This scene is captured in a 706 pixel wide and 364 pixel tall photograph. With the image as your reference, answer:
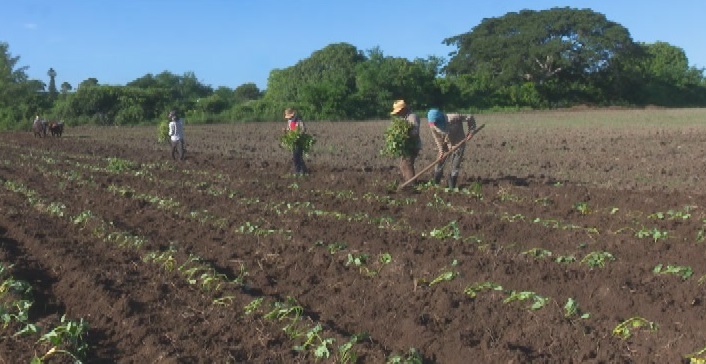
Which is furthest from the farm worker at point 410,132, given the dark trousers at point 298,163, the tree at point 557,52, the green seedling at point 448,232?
the tree at point 557,52

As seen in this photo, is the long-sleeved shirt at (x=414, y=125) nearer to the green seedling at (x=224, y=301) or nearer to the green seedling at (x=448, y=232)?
the green seedling at (x=448, y=232)

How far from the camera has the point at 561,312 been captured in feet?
19.9

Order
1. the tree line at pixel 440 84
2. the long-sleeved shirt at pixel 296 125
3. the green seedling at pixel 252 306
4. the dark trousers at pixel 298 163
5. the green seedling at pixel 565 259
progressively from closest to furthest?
the green seedling at pixel 252 306
the green seedling at pixel 565 259
the long-sleeved shirt at pixel 296 125
the dark trousers at pixel 298 163
the tree line at pixel 440 84

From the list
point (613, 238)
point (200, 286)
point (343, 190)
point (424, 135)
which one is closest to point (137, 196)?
point (343, 190)

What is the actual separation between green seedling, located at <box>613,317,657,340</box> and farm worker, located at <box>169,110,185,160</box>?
15041 millimetres

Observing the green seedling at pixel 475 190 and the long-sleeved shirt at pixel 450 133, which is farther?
the long-sleeved shirt at pixel 450 133

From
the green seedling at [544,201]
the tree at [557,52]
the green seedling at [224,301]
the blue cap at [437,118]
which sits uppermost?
the tree at [557,52]

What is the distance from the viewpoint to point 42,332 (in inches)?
217

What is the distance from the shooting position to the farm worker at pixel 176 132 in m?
19.7

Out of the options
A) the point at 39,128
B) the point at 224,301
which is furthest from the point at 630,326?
the point at 39,128

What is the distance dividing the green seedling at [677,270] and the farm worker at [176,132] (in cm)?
1390

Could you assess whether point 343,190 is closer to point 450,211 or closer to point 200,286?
point 450,211

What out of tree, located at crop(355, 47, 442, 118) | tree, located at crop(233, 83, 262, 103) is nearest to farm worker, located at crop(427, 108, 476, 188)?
tree, located at crop(355, 47, 442, 118)

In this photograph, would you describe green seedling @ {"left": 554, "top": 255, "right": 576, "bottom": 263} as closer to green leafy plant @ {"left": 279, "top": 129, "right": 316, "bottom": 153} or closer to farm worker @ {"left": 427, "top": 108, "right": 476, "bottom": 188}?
farm worker @ {"left": 427, "top": 108, "right": 476, "bottom": 188}
